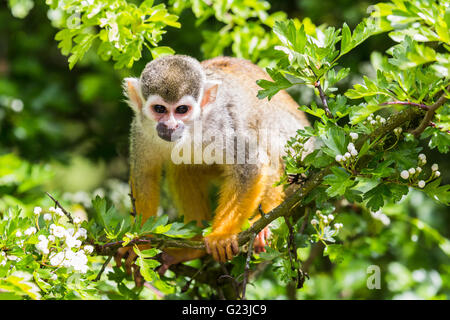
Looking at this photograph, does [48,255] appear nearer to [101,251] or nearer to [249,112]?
[101,251]

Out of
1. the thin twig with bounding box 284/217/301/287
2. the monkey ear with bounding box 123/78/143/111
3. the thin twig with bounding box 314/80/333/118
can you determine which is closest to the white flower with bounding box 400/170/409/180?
the thin twig with bounding box 314/80/333/118

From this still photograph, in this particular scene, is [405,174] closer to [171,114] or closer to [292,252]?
[292,252]

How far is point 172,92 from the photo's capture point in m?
3.65

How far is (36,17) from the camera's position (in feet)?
20.5

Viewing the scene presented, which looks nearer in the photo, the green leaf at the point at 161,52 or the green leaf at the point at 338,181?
the green leaf at the point at 338,181

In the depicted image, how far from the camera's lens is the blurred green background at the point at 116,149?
4602mm

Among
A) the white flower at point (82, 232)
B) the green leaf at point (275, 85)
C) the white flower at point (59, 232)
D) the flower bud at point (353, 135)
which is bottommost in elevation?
the white flower at point (82, 232)

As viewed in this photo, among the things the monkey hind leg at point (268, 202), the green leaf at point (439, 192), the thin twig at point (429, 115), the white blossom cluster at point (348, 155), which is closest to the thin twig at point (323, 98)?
the white blossom cluster at point (348, 155)

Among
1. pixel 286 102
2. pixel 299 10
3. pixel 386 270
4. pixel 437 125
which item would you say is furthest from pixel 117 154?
pixel 437 125

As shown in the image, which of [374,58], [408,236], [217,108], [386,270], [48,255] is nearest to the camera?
[48,255]

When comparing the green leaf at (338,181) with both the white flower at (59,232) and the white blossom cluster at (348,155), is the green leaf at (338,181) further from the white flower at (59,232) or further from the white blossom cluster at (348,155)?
the white flower at (59,232)

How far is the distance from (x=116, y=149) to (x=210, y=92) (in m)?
2.44

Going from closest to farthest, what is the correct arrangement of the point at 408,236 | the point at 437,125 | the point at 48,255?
the point at 437,125 < the point at 48,255 < the point at 408,236

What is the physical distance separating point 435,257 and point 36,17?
5246 millimetres
